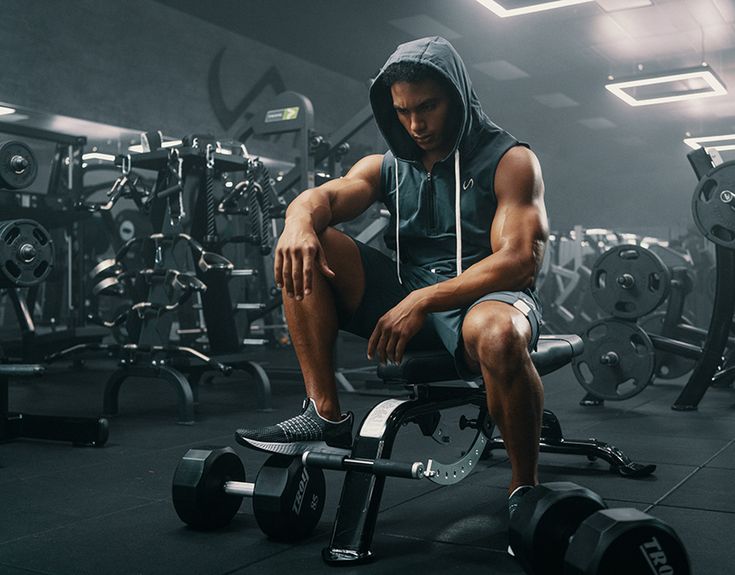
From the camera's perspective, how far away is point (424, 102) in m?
1.60

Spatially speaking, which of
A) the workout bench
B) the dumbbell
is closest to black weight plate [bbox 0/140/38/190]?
the workout bench

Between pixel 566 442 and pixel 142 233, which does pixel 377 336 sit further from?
pixel 142 233

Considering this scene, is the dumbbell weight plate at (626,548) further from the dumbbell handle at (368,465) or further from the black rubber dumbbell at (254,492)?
the black rubber dumbbell at (254,492)

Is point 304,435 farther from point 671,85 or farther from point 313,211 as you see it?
point 671,85

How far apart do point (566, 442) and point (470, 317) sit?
2.91 ft

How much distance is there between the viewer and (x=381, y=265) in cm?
166

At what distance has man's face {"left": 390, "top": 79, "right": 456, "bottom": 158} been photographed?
1592mm

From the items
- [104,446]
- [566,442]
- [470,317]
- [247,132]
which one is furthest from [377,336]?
[247,132]

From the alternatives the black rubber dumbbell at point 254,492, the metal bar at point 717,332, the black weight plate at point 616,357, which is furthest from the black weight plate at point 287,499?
the metal bar at point 717,332

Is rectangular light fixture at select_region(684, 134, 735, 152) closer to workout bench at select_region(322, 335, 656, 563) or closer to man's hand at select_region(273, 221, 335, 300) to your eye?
workout bench at select_region(322, 335, 656, 563)

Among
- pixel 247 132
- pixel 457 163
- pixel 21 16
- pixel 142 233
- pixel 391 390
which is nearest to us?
pixel 457 163

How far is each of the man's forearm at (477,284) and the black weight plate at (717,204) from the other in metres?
1.95

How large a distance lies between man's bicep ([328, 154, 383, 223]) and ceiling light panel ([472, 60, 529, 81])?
26.7 feet

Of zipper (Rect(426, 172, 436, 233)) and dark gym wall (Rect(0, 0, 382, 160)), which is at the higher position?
dark gym wall (Rect(0, 0, 382, 160))
